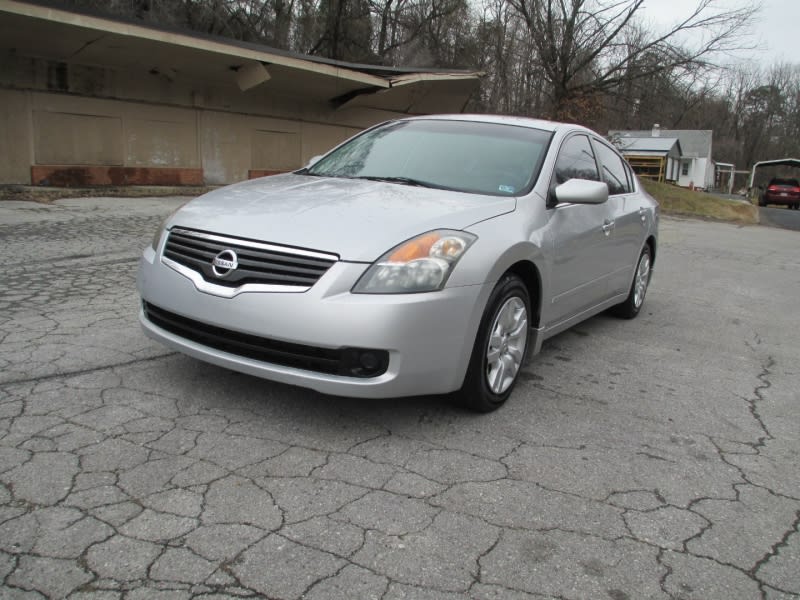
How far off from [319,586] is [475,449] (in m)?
1.24

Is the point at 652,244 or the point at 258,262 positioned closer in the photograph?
the point at 258,262

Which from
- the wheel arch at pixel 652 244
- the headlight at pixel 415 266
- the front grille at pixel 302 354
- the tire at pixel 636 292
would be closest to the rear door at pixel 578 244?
the tire at pixel 636 292

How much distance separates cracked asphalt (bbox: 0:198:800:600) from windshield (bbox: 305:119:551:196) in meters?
1.26

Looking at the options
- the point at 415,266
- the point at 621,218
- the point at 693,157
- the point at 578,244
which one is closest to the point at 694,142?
the point at 693,157

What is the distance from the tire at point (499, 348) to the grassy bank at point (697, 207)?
18.7 m

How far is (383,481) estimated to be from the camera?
2.83 metres

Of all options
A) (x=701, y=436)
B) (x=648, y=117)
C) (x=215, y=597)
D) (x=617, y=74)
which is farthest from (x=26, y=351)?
(x=648, y=117)

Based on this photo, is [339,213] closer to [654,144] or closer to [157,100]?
[157,100]

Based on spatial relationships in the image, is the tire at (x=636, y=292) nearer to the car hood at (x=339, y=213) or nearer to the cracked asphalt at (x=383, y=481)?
the cracked asphalt at (x=383, y=481)

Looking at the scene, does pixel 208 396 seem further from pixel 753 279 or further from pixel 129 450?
pixel 753 279

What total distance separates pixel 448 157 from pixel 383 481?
2.33 metres

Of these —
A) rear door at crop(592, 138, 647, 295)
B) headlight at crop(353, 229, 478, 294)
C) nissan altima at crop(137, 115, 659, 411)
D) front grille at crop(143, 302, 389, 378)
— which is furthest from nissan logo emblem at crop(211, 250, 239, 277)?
rear door at crop(592, 138, 647, 295)

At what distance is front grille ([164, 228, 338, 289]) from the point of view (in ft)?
10.0

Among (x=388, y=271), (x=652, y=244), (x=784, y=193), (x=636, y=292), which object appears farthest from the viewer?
(x=784, y=193)
